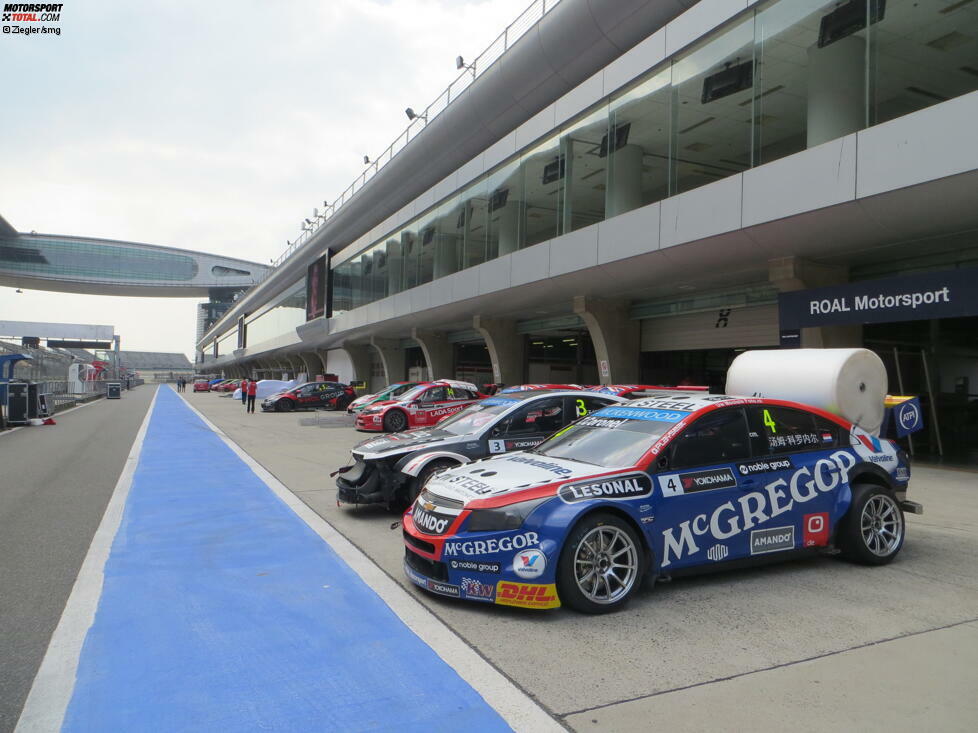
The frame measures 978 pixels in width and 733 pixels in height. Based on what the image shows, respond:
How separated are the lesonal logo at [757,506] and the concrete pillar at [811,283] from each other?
28.1ft

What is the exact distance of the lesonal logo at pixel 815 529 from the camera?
16.8 feet

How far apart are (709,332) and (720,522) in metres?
14.4

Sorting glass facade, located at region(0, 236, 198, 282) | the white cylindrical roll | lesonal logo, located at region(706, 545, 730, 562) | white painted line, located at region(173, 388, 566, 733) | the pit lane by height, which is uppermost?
glass facade, located at region(0, 236, 198, 282)

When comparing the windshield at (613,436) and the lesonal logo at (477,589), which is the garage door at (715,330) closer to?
→ the windshield at (613,436)

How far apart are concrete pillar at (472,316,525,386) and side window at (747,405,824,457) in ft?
67.1

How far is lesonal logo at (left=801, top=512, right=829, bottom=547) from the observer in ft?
16.8

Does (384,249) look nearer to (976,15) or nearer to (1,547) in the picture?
(976,15)

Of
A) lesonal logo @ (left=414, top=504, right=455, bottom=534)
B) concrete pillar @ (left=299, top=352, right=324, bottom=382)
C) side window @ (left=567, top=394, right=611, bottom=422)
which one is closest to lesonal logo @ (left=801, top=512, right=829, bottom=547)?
lesonal logo @ (left=414, top=504, right=455, bottom=534)

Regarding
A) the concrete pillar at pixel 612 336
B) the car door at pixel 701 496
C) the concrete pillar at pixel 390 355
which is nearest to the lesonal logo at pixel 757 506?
the car door at pixel 701 496

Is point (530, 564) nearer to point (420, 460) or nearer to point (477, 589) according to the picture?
point (477, 589)

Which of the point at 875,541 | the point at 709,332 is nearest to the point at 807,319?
the point at 709,332

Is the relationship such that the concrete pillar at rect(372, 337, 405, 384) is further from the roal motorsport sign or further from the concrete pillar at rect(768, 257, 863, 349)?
the roal motorsport sign

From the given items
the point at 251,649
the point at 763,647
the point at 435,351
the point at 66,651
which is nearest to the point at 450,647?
the point at 251,649

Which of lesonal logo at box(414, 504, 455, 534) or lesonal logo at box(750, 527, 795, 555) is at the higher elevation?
lesonal logo at box(414, 504, 455, 534)
